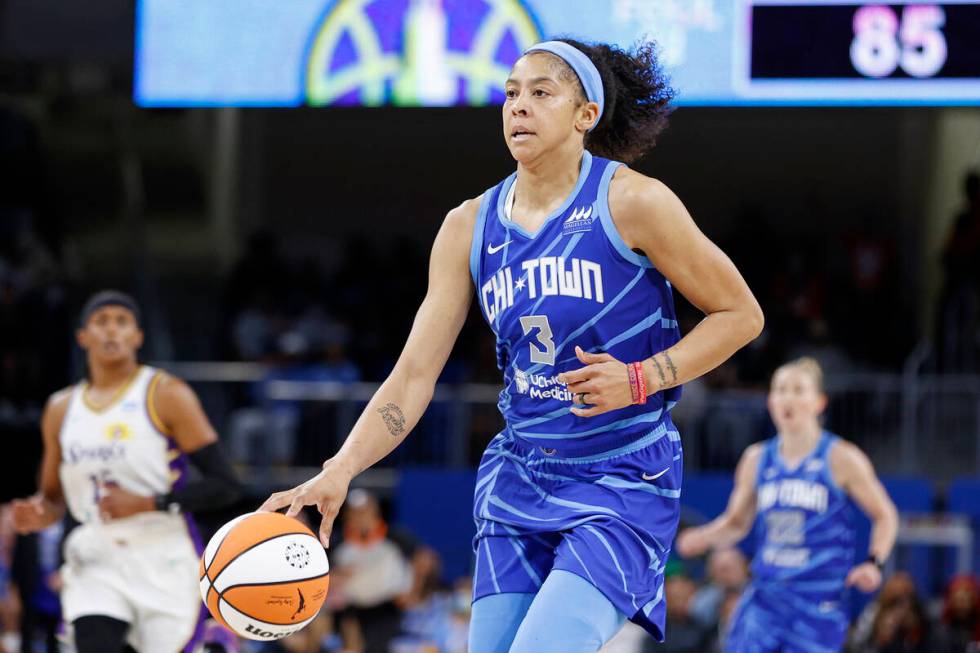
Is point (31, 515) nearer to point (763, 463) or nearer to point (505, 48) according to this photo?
point (763, 463)

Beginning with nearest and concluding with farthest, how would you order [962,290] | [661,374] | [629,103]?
[661,374] → [629,103] → [962,290]

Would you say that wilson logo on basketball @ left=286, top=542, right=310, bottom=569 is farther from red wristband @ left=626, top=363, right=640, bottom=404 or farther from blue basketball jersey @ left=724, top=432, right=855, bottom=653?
blue basketball jersey @ left=724, top=432, right=855, bottom=653

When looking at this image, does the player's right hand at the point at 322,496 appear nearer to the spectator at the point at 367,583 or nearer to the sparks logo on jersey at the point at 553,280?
the sparks logo on jersey at the point at 553,280

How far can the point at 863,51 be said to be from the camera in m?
8.69

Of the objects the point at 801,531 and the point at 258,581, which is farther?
the point at 801,531

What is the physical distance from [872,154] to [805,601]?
38.1 ft

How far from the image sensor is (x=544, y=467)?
13.0 feet

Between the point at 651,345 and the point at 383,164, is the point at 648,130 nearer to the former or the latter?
the point at 651,345

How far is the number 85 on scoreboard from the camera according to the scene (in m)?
8.58

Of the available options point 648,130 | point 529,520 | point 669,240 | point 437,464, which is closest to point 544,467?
point 529,520

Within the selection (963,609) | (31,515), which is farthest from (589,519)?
(963,609)

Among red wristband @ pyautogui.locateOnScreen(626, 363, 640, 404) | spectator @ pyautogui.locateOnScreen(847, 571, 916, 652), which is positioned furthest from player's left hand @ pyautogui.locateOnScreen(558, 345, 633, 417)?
spectator @ pyautogui.locateOnScreen(847, 571, 916, 652)

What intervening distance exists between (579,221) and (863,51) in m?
5.34

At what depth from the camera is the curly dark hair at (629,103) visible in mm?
4133
